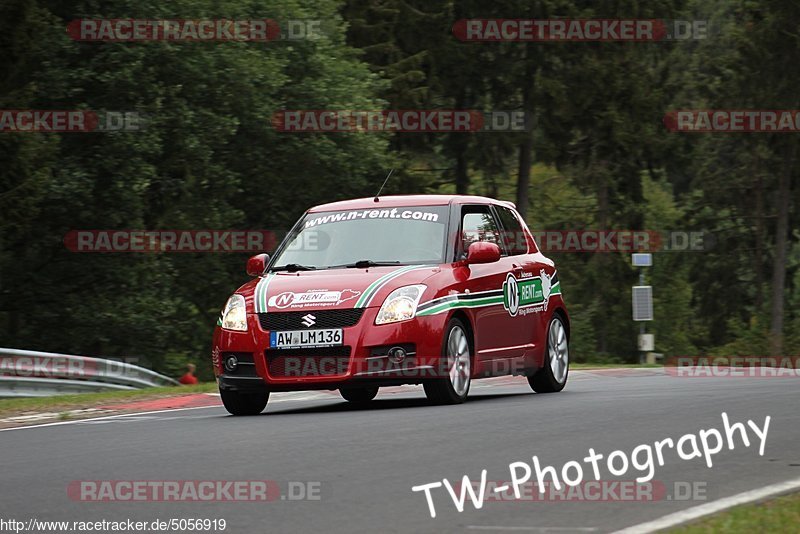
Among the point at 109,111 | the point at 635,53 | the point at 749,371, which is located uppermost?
the point at 635,53

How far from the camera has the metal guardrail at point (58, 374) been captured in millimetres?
19922

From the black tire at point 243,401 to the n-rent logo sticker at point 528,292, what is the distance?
8.32ft

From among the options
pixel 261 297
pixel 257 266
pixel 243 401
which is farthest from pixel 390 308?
pixel 257 266

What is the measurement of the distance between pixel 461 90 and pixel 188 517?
148 feet

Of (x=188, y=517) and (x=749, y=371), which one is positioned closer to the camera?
(x=188, y=517)

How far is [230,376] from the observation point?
13.9 m

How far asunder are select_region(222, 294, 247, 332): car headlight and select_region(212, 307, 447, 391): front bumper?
0.07m

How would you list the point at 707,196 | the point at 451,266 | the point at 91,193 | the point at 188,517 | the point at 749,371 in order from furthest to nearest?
the point at 707,196, the point at 91,193, the point at 749,371, the point at 451,266, the point at 188,517

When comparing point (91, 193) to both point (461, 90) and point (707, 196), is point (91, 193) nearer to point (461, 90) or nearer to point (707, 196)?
point (461, 90)

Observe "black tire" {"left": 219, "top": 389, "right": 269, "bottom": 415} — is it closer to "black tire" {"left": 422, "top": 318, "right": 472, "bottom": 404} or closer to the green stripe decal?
"black tire" {"left": 422, "top": 318, "right": 472, "bottom": 404}

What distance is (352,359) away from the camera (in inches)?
527

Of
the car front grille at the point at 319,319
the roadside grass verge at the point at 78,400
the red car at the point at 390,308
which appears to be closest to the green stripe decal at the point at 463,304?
the red car at the point at 390,308

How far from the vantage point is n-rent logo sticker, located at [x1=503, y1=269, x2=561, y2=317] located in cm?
1527

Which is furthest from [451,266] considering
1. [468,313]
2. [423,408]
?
[423,408]
